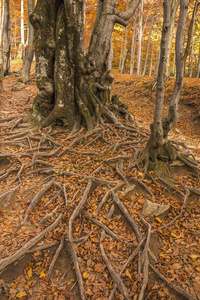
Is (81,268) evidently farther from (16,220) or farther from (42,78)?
(42,78)

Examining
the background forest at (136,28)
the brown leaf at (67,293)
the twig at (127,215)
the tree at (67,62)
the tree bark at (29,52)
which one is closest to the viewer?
the brown leaf at (67,293)

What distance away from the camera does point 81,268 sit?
287 centimetres

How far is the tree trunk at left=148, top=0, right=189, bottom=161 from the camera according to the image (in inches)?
151

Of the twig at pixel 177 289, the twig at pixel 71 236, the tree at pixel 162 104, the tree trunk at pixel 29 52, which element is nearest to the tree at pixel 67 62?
the tree at pixel 162 104

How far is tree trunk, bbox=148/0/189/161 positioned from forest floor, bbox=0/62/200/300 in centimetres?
47

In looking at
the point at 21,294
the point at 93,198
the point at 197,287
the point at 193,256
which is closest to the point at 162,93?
the point at 93,198

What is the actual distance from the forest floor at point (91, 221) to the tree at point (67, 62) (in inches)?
32.7

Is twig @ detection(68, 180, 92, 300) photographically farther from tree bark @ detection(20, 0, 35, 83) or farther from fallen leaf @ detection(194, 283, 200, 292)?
tree bark @ detection(20, 0, 35, 83)

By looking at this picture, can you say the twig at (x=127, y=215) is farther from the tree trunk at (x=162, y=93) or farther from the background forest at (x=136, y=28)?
the background forest at (x=136, y=28)

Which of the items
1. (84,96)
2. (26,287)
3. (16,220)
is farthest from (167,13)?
(26,287)

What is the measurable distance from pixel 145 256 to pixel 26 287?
1786 millimetres

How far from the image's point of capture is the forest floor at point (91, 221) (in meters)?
2.69

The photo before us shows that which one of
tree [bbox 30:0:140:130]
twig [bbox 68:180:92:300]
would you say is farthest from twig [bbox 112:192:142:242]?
tree [bbox 30:0:140:130]

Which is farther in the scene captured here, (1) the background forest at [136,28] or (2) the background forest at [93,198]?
(1) the background forest at [136,28]
